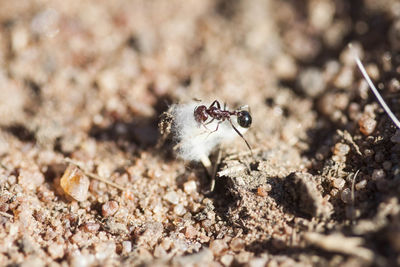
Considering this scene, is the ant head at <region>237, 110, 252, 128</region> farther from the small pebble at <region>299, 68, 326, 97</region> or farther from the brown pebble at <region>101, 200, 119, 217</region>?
the brown pebble at <region>101, 200, 119, 217</region>

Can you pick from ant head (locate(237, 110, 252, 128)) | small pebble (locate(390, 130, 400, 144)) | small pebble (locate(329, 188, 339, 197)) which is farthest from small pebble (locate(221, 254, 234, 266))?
small pebble (locate(390, 130, 400, 144))

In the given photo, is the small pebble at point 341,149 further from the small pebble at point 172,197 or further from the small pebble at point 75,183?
the small pebble at point 75,183

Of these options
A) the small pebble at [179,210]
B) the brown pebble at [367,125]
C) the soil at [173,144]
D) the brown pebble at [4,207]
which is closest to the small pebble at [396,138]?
the soil at [173,144]

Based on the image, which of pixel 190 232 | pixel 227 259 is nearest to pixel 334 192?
pixel 227 259

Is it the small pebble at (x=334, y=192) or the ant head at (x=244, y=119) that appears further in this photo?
the ant head at (x=244, y=119)

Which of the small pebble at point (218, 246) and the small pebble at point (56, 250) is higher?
the small pebble at point (218, 246)

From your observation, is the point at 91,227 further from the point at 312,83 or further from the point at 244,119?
the point at 312,83
